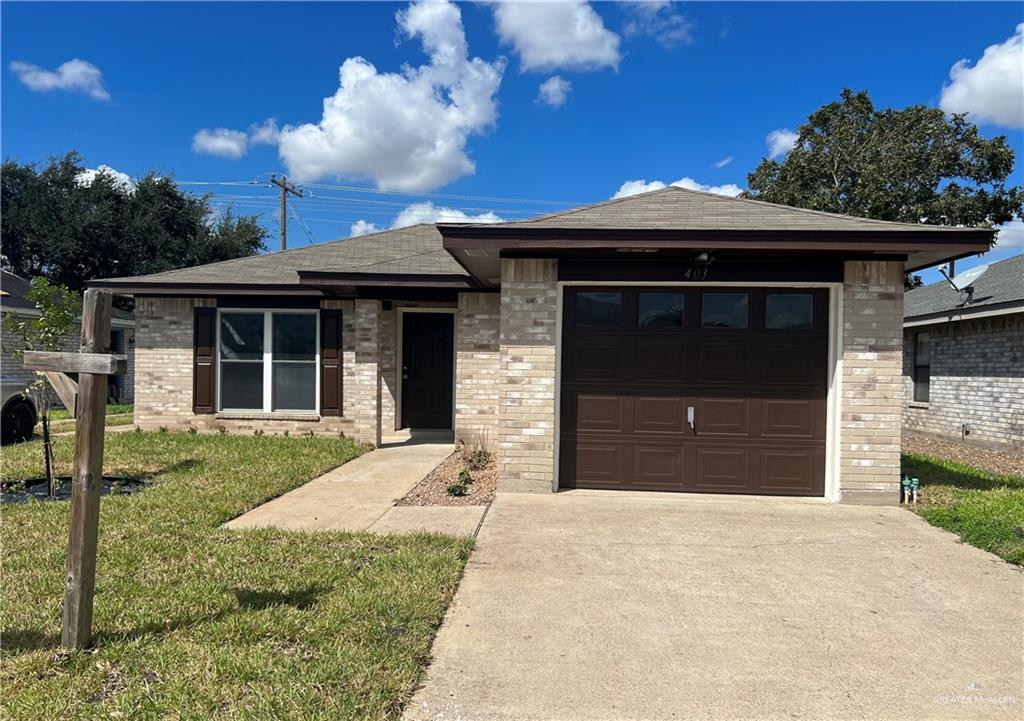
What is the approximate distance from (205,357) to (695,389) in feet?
28.4

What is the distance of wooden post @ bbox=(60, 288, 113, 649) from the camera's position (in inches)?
126

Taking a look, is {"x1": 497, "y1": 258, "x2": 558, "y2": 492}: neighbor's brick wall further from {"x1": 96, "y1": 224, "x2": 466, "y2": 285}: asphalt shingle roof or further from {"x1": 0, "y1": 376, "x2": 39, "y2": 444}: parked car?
{"x1": 0, "y1": 376, "x2": 39, "y2": 444}: parked car

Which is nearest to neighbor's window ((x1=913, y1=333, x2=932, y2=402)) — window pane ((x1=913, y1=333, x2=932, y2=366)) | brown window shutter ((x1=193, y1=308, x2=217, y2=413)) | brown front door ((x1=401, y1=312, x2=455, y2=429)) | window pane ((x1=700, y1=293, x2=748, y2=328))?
window pane ((x1=913, y1=333, x2=932, y2=366))

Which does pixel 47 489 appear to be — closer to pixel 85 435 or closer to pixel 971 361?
pixel 85 435

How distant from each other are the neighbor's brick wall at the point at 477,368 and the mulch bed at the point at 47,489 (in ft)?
15.1

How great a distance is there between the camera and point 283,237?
29.3 metres

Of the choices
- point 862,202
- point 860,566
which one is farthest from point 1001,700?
point 862,202

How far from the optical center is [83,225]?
87.6 ft

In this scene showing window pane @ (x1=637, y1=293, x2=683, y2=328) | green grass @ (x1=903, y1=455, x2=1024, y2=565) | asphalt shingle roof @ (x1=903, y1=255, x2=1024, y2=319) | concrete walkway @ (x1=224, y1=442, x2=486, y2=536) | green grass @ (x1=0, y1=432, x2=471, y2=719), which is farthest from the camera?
asphalt shingle roof @ (x1=903, y1=255, x2=1024, y2=319)

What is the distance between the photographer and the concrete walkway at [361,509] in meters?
5.93

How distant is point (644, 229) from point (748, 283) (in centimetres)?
158

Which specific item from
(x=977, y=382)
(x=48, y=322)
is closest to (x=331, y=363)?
(x=48, y=322)

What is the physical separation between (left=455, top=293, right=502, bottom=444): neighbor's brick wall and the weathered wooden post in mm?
7168

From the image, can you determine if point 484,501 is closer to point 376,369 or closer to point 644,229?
point 644,229
